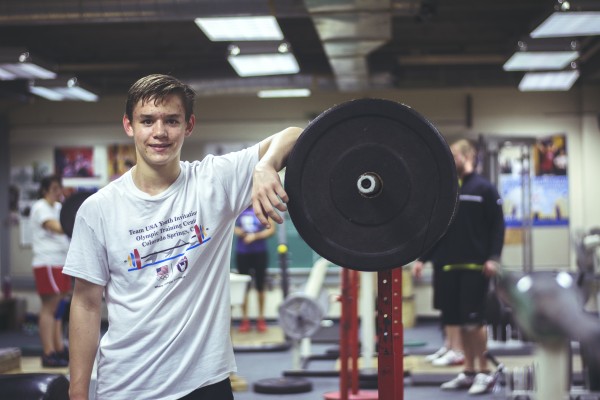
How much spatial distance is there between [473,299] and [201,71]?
4.99 metres

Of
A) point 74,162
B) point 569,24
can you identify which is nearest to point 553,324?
point 569,24

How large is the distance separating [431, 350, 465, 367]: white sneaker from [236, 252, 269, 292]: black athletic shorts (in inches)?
118

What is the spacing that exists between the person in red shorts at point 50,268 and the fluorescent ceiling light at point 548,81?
17.0 feet

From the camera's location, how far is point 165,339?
184 centimetres

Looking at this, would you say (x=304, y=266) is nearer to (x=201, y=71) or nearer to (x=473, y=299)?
(x=201, y=71)

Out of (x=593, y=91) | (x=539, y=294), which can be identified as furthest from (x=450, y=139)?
(x=539, y=294)

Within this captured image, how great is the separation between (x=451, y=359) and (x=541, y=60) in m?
3.23

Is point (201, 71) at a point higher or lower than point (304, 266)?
higher

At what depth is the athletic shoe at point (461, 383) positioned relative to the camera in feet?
18.3

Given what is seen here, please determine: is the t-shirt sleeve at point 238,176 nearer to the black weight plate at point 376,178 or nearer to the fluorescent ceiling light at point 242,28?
the black weight plate at point 376,178

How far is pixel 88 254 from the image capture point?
1.89m

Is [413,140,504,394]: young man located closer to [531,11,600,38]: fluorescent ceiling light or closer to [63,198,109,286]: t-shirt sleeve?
[531,11,600,38]: fluorescent ceiling light

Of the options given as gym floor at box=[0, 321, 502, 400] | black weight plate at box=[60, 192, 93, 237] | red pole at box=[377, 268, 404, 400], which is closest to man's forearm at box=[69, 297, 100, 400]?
red pole at box=[377, 268, 404, 400]

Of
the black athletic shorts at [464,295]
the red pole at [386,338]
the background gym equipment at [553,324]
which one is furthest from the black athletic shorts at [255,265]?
the background gym equipment at [553,324]
